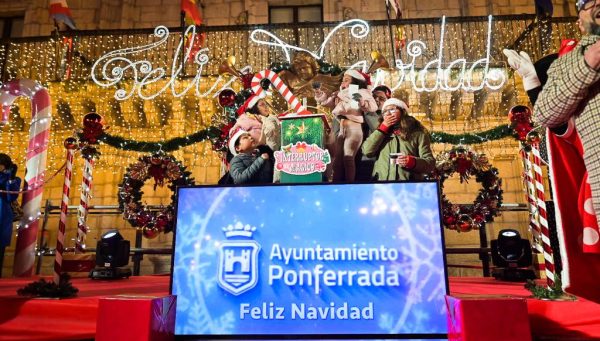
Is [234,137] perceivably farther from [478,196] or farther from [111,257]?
[478,196]

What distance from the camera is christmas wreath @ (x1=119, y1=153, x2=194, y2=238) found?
5340mm

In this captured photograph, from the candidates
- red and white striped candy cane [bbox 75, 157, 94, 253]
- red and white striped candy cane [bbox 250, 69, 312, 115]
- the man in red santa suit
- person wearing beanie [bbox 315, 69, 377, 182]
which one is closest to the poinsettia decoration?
person wearing beanie [bbox 315, 69, 377, 182]

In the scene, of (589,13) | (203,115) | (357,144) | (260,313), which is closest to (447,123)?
(357,144)

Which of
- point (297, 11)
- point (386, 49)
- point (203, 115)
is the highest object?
point (297, 11)

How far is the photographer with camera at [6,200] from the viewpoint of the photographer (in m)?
5.62

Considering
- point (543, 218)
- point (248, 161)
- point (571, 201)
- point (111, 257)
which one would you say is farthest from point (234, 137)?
point (571, 201)

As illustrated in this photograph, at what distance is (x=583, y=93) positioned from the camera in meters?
1.78

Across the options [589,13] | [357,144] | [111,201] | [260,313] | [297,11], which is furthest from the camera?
[297,11]

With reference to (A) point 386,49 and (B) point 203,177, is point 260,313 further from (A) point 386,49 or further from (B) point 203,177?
(A) point 386,49

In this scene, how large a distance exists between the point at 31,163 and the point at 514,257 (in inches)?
279

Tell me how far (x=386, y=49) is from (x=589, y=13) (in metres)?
7.85

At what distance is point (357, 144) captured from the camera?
16.8ft

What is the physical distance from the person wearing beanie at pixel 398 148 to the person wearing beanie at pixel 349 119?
197 mm

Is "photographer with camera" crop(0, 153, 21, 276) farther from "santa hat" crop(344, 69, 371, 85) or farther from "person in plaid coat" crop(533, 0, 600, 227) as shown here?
"person in plaid coat" crop(533, 0, 600, 227)
